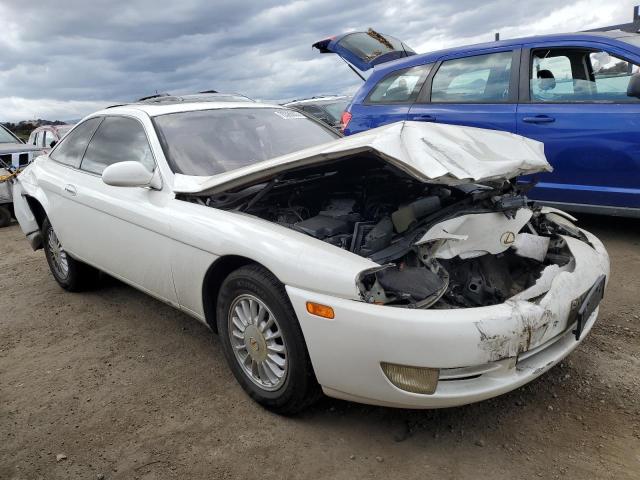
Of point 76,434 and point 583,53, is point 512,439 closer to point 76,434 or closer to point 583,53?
point 76,434

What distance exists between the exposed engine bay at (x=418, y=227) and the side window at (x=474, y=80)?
84.9 inches

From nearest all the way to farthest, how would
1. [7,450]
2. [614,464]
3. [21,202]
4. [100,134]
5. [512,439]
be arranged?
[614,464] → [512,439] → [7,450] → [100,134] → [21,202]

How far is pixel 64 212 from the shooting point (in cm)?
408

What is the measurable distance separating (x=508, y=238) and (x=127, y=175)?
2112 millimetres

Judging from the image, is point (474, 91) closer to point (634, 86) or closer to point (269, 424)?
point (634, 86)

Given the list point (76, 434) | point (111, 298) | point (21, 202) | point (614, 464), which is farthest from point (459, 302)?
point (21, 202)

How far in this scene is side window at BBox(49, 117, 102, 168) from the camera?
4.17 metres

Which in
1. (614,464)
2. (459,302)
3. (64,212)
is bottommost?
(614,464)

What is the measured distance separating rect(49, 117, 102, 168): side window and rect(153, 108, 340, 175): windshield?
979mm

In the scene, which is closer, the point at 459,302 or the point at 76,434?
the point at 459,302

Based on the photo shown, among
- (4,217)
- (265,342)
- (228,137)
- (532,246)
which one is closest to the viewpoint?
(265,342)

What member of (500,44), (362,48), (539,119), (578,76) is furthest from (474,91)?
(362,48)

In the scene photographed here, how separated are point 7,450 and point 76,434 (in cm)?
31

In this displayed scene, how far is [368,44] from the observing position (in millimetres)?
6359
